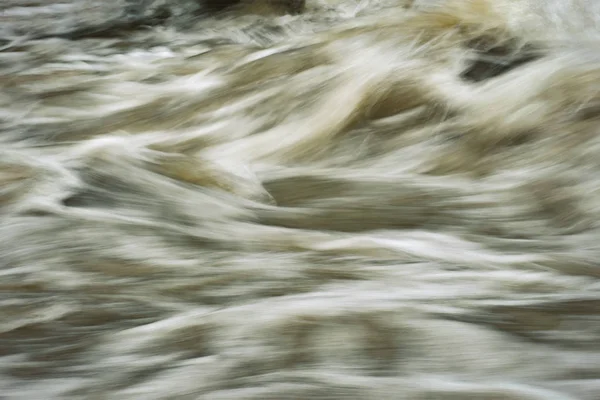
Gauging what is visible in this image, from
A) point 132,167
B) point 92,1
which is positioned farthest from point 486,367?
point 92,1

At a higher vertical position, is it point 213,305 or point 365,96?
point 365,96

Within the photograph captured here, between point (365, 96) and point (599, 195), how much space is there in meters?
0.59

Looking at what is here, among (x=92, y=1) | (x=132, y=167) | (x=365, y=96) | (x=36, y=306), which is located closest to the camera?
(x=36, y=306)

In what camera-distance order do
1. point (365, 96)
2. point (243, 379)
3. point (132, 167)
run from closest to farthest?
point (243, 379)
point (132, 167)
point (365, 96)

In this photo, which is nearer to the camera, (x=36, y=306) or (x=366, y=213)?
(x=36, y=306)

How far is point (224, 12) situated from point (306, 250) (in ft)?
5.51

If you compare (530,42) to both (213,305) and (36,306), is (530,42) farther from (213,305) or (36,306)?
(36,306)

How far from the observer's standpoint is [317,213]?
1.26 meters

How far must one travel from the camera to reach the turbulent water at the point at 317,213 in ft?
2.78

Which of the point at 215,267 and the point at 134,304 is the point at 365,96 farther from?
the point at 134,304

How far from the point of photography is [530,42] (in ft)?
6.05

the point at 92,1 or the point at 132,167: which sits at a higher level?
the point at 92,1

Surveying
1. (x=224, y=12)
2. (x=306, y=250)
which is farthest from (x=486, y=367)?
(x=224, y=12)

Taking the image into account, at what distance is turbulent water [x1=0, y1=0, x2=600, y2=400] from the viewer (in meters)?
0.85
